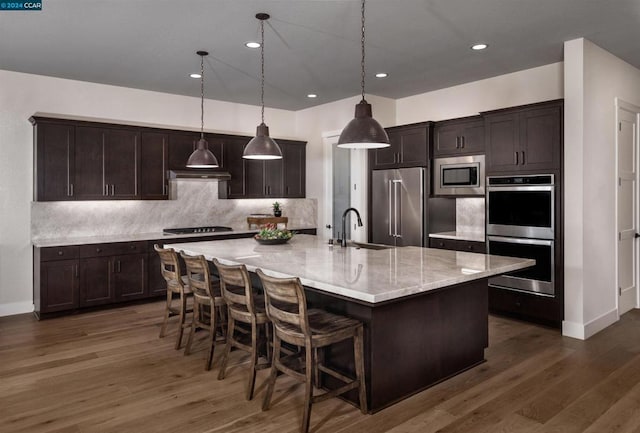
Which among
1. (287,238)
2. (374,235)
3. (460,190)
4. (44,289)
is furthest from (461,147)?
(44,289)

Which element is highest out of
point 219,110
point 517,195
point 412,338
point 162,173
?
point 219,110

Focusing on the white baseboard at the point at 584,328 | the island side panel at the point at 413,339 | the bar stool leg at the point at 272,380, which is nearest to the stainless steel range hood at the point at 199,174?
the island side panel at the point at 413,339

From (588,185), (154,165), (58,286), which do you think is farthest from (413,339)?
(154,165)

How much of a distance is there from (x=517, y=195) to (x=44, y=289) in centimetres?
547

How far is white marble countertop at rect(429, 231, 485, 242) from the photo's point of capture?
220 inches

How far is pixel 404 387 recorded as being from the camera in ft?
10.3

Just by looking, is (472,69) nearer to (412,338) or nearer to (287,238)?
(287,238)

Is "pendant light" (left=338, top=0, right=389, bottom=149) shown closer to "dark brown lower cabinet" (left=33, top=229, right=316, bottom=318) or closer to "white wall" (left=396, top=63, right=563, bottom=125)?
"white wall" (left=396, top=63, right=563, bottom=125)

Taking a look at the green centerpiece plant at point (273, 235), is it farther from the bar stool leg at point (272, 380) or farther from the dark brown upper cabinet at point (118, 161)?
the dark brown upper cabinet at point (118, 161)

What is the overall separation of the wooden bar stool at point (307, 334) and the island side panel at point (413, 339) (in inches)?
3.1

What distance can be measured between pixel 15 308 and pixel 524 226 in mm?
6082

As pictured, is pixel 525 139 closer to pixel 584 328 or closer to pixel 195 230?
pixel 584 328

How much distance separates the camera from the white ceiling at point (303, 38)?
3.72 metres

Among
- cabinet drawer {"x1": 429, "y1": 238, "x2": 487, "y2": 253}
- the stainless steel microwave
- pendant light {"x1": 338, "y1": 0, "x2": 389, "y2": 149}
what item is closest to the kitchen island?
pendant light {"x1": 338, "y1": 0, "x2": 389, "y2": 149}
